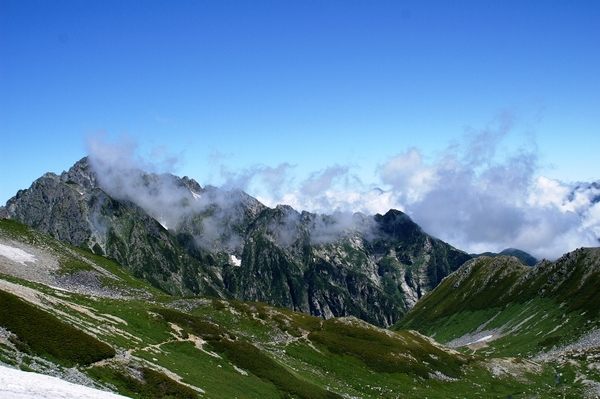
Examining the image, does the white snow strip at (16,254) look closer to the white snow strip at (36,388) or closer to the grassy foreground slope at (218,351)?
the grassy foreground slope at (218,351)

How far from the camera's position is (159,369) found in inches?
2170

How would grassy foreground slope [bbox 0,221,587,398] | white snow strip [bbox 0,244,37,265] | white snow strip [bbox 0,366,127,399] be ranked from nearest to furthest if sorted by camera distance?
white snow strip [bbox 0,366,127,399] → grassy foreground slope [bbox 0,221,587,398] → white snow strip [bbox 0,244,37,265]

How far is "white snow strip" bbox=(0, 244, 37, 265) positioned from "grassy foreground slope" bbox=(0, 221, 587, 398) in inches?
25.3

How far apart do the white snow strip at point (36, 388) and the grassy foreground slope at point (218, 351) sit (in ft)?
16.1

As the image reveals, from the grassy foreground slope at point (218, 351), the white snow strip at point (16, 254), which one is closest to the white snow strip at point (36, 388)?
the grassy foreground slope at point (218, 351)

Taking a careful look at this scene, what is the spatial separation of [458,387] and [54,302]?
76.2 m

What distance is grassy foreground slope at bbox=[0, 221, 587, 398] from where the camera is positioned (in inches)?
1989

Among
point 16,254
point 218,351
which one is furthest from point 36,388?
point 16,254

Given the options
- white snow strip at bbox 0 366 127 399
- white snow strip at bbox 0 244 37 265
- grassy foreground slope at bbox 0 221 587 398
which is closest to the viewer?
white snow strip at bbox 0 366 127 399

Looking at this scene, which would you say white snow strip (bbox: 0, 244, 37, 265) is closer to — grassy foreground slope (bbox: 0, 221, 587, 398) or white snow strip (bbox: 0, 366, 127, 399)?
grassy foreground slope (bbox: 0, 221, 587, 398)

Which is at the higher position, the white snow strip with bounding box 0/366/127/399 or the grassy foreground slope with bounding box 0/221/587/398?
the grassy foreground slope with bounding box 0/221/587/398

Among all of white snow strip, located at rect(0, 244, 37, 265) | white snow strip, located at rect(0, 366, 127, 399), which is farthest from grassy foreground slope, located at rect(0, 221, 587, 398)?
white snow strip, located at rect(0, 366, 127, 399)

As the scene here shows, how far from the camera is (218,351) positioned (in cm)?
7425

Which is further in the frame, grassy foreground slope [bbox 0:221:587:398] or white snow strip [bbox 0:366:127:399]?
grassy foreground slope [bbox 0:221:587:398]
